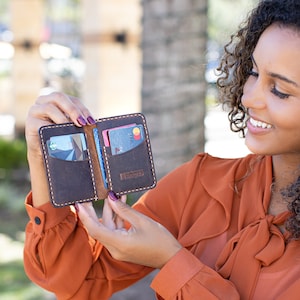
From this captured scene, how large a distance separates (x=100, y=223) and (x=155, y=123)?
2.47 meters

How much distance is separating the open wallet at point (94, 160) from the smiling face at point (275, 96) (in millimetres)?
363

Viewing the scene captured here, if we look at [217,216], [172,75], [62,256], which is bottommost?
[172,75]

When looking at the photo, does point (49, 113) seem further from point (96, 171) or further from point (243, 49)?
point (243, 49)

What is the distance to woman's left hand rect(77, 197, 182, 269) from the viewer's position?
2.00 m

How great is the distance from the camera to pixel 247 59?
233 cm

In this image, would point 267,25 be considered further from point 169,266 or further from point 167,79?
point 167,79

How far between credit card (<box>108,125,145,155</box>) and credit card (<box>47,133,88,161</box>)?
0.09 meters

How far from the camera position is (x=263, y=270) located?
1990mm

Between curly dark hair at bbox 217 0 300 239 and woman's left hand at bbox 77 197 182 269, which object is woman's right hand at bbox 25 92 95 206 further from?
curly dark hair at bbox 217 0 300 239

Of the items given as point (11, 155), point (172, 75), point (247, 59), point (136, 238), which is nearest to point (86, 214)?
point (136, 238)

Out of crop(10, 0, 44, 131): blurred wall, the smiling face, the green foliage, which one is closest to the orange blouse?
the smiling face

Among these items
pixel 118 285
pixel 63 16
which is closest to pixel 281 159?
pixel 118 285

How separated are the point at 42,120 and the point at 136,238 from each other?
487 millimetres

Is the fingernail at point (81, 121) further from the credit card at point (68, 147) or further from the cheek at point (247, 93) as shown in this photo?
the cheek at point (247, 93)
